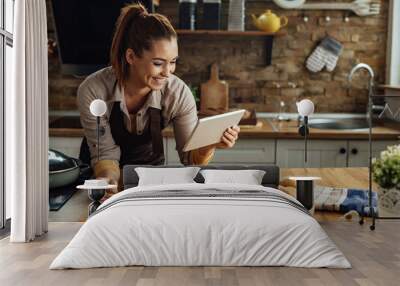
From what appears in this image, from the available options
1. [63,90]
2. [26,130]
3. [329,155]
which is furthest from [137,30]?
[329,155]

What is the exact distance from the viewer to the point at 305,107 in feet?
21.2

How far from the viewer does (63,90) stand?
6.94m

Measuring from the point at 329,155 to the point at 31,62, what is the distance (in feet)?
8.50

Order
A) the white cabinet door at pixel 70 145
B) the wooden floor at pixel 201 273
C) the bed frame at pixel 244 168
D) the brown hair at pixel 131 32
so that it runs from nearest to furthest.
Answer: the wooden floor at pixel 201 273 < the bed frame at pixel 244 168 < the brown hair at pixel 131 32 < the white cabinet door at pixel 70 145

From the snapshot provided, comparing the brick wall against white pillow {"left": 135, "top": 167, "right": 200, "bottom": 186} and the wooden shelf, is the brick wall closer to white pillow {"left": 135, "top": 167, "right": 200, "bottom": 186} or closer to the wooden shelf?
the wooden shelf

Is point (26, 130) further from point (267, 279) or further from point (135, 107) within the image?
point (267, 279)

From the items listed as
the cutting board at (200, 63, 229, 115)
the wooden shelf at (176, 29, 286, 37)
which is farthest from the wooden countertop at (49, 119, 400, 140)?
the wooden shelf at (176, 29, 286, 37)

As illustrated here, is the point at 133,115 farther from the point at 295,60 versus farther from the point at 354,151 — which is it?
the point at 354,151

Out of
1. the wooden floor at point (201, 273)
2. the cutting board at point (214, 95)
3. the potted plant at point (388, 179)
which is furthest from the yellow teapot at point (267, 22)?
the wooden floor at point (201, 273)

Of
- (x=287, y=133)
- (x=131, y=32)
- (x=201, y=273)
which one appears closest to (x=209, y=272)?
(x=201, y=273)

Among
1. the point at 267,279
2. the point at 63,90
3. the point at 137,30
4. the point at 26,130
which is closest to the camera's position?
the point at 267,279

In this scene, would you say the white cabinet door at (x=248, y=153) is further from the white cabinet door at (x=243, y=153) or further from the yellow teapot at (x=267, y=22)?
the yellow teapot at (x=267, y=22)

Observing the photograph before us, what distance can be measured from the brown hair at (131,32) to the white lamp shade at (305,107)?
4.24 ft

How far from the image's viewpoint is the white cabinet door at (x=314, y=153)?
6.55m
